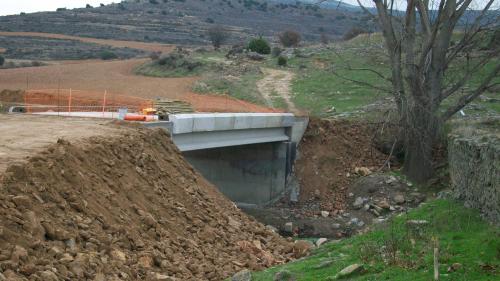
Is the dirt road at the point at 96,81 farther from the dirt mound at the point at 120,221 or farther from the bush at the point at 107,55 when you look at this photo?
the dirt mound at the point at 120,221

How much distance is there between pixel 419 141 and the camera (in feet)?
82.0

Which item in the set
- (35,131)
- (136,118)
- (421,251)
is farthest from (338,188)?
(421,251)

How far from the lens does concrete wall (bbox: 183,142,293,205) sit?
28.9 m

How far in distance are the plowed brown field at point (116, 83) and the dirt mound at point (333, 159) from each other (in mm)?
3386

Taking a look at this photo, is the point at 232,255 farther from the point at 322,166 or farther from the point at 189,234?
the point at 322,166

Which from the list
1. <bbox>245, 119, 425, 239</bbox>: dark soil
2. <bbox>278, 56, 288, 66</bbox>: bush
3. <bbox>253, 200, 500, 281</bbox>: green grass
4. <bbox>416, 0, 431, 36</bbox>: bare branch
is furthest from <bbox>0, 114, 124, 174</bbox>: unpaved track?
<bbox>278, 56, 288, 66</bbox>: bush

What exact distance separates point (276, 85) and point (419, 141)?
16883mm

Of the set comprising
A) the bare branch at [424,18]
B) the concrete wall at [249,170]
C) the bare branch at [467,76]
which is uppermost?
the bare branch at [424,18]

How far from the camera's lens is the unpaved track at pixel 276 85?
36250 millimetres

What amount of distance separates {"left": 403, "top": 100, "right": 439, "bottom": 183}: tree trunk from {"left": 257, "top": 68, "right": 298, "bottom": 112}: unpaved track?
27.8 ft

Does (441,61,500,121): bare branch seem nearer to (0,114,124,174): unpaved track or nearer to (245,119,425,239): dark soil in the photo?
(245,119,425,239): dark soil

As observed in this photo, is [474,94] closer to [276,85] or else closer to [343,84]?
[343,84]

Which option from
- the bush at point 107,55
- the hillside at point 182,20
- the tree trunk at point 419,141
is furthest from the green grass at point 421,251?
the hillside at point 182,20

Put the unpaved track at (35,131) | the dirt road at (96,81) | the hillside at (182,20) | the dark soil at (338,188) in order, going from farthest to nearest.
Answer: the hillside at (182,20) < the dirt road at (96,81) < the dark soil at (338,188) < the unpaved track at (35,131)
